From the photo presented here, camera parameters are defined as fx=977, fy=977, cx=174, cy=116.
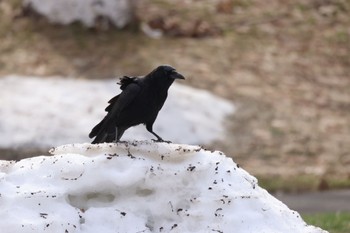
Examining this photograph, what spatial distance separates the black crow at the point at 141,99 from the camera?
592 centimetres

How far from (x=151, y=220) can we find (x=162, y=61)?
11.5 metres

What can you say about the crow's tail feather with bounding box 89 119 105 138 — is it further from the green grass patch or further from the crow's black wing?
the green grass patch

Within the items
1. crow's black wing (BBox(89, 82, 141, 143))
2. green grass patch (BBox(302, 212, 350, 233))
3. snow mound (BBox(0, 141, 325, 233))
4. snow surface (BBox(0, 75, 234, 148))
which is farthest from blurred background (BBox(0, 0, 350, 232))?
snow mound (BBox(0, 141, 325, 233))

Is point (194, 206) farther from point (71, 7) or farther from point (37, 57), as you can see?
point (71, 7)

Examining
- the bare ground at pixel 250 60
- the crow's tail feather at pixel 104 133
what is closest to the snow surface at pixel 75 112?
the bare ground at pixel 250 60

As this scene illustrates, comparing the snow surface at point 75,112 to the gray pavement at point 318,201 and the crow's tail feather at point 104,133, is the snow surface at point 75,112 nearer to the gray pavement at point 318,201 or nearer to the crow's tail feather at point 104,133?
the gray pavement at point 318,201

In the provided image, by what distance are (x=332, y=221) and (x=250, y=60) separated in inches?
323

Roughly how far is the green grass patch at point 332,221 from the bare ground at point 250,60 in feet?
12.0

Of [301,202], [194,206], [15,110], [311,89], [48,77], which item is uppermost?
[311,89]

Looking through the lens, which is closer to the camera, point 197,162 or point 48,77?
point 197,162

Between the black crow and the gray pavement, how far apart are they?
17.7 ft

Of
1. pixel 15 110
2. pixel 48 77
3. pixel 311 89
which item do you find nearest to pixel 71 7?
pixel 48 77

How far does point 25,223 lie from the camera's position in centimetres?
501

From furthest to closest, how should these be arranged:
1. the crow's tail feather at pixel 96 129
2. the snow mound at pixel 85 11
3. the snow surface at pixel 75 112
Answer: the snow mound at pixel 85 11, the snow surface at pixel 75 112, the crow's tail feather at pixel 96 129
